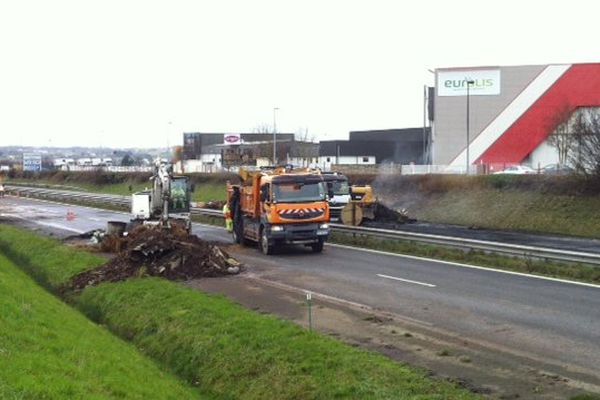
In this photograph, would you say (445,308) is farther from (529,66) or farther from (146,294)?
(529,66)

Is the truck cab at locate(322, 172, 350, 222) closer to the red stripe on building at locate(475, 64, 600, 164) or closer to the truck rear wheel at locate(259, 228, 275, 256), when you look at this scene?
the truck rear wheel at locate(259, 228, 275, 256)

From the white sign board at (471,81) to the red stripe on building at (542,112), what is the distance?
5.04 metres

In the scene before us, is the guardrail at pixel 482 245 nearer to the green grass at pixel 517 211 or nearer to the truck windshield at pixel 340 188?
the truck windshield at pixel 340 188

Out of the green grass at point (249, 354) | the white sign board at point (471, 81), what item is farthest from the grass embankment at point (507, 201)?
the white sign board at point (471, 81)

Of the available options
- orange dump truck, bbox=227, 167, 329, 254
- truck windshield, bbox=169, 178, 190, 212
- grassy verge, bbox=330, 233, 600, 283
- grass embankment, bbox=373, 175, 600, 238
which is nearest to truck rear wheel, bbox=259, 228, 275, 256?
orange dump truck, bbox=227, 167, 329, 254

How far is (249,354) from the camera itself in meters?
11.2

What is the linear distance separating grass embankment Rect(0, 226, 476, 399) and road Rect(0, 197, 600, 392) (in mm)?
2386

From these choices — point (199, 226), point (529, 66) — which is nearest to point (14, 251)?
point (199, 226)

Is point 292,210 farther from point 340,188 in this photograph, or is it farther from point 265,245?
point 340,188

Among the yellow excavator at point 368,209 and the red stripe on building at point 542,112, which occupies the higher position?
the red stripe on building at point 542,112

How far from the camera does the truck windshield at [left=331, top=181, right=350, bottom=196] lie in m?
35.6

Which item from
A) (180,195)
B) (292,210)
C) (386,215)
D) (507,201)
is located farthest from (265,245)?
(507,201)

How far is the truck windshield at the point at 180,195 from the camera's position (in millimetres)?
34188

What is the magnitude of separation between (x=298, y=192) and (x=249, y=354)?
13.6 metres
